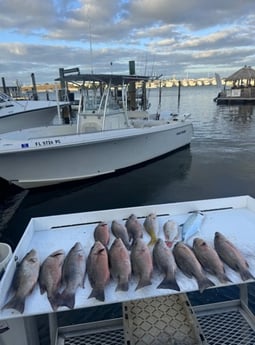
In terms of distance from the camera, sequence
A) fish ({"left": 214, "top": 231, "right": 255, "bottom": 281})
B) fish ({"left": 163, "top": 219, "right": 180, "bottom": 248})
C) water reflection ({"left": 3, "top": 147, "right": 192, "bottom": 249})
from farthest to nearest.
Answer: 1. water reflection ({"left": 3, "top": 147, "right": 192, "bottom": 249})
2. fish ({"left": 163, "top": 219, "right": 180, "bottom": 248})
3. fish ({"left": 214, "top": 231, "right": 255, "bottom": 281})

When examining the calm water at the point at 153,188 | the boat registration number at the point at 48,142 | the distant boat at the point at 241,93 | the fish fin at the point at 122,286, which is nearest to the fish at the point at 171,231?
the fish fin at the point at 122,286

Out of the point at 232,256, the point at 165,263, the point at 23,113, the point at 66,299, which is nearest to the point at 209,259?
the point at 232,256

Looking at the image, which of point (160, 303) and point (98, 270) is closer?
point (98, 270)

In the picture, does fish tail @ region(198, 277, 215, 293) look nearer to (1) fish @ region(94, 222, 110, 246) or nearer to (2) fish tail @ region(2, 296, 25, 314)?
(1) fish @ region(94, 222, 110, 246)

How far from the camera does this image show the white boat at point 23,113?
10555mm

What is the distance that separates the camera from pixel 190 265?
1.95 meters

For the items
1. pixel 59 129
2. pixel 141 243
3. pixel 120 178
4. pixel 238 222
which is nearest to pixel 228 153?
pixel 120 178

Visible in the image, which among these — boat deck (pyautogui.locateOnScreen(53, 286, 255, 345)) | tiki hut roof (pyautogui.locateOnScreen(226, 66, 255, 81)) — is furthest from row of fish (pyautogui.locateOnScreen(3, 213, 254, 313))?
tiki hut roof (pyautogui.locateOnScreen(226, 66, 255, 81))

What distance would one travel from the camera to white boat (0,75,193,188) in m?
6.39

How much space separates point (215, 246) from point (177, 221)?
509mm

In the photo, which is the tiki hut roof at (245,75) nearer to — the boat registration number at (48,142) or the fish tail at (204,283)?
the boat registration number at (48,142)

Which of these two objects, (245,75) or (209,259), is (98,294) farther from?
(245,75)

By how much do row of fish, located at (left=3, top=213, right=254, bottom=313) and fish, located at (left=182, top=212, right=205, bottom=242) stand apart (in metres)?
0.02

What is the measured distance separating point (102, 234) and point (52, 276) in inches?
22.7
